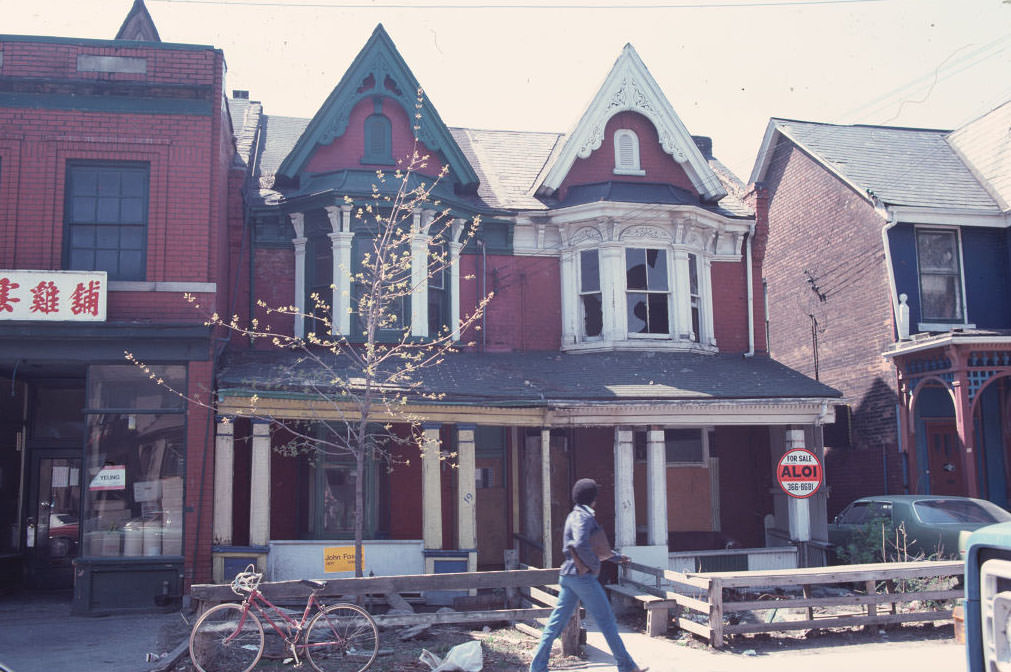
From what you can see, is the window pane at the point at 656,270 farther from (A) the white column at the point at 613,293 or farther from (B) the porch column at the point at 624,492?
(B) the porch column at the point at 624,492

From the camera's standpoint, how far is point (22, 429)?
14.9m

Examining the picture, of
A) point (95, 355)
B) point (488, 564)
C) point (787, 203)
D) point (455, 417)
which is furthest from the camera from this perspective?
point (787, 203)

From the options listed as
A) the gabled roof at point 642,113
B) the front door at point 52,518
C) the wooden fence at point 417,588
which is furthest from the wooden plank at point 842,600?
the front door at point 52,518

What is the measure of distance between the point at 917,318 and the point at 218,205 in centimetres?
1293

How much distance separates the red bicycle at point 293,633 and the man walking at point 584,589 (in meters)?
1.82

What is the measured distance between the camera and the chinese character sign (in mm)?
12391

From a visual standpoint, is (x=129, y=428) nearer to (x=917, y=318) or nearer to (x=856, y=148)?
(x=917, y=318)

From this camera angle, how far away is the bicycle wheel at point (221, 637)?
8578mm

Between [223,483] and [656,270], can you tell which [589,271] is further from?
[223,483]

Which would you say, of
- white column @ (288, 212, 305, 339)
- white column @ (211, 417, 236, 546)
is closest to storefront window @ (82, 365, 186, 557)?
white column @ (211, 417, 236, 546)

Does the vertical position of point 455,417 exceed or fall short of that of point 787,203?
it falls short

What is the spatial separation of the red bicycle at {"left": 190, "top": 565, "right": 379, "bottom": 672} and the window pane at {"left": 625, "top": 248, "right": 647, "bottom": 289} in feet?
30.6

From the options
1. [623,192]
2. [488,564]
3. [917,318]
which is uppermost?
[623,192]

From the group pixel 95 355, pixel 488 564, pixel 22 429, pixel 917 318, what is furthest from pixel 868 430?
pixel 22 429
